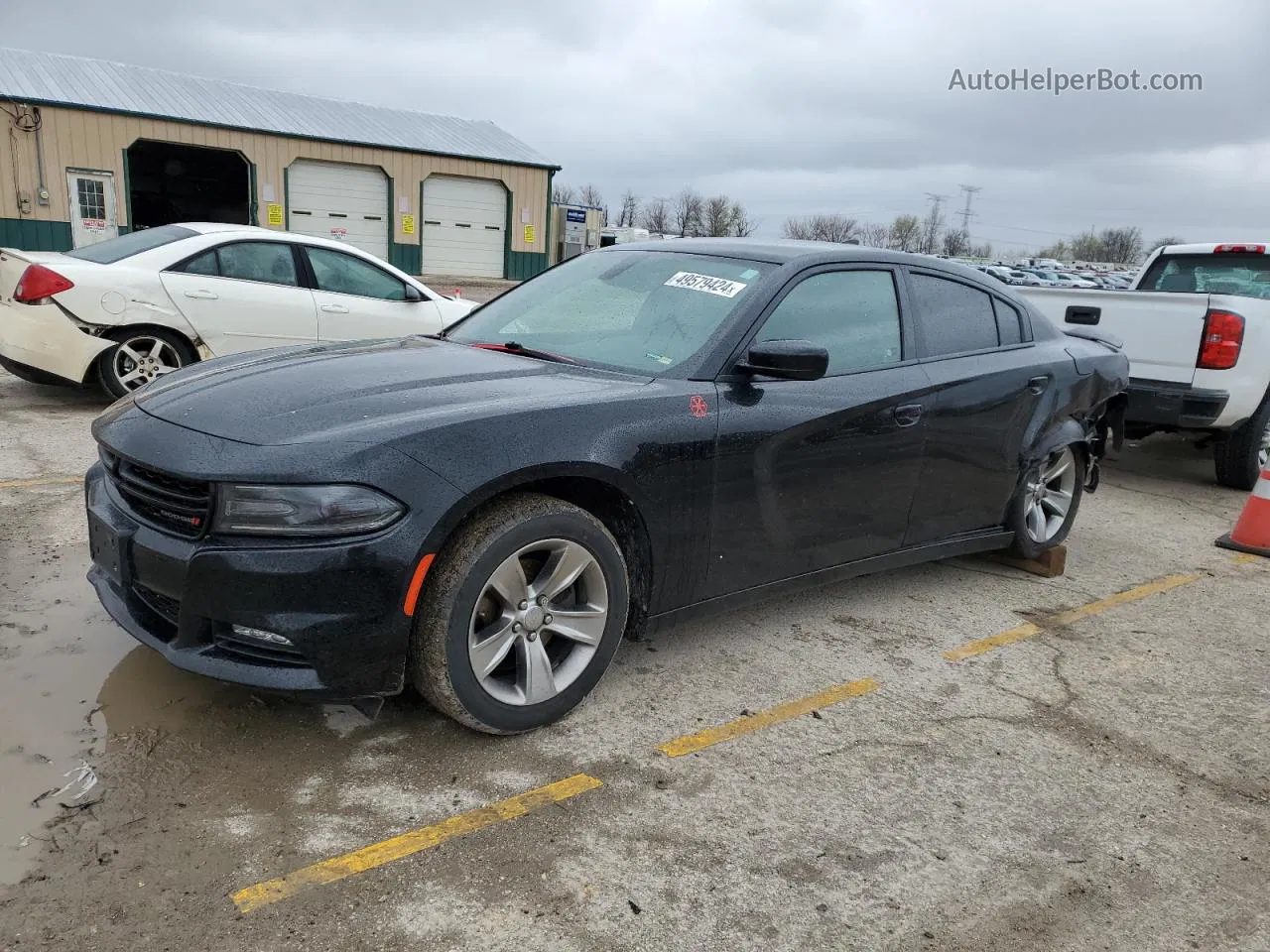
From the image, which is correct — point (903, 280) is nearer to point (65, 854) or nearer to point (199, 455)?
point (199, 455)

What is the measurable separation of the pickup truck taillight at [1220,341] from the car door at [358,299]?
19.0ft

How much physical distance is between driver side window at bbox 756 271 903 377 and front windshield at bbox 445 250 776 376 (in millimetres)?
178

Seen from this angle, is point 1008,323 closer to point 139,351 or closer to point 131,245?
point 139,351

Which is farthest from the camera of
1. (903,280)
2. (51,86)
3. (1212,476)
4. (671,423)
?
(51,86)

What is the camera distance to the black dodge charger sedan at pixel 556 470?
2641 millimetres

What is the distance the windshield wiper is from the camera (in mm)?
3625

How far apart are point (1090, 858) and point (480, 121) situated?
2883 cm

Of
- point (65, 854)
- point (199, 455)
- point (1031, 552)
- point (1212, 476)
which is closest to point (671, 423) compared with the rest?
point (199, 455)

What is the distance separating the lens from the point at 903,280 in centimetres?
430

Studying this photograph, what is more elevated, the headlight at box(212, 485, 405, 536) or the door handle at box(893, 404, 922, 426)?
the door handle at box(893, 404, 922, 426)

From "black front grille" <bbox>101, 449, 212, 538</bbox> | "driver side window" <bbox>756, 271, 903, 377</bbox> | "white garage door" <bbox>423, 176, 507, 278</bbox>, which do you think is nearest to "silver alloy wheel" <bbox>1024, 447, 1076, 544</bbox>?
"driver side window" <bbox>756, 271, 903, 377</bbox>

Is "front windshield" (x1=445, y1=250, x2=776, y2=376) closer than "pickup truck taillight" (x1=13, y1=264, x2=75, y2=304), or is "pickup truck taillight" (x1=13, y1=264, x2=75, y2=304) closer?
"front windshield" (x1=445, y1=250, x2=776, y2=376)

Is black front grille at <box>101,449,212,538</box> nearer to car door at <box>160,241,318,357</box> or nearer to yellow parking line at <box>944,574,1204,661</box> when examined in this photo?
yellow parking line at <box>944,574,1204,661</box>

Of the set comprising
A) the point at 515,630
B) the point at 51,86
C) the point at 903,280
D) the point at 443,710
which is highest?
the point at 51,86
